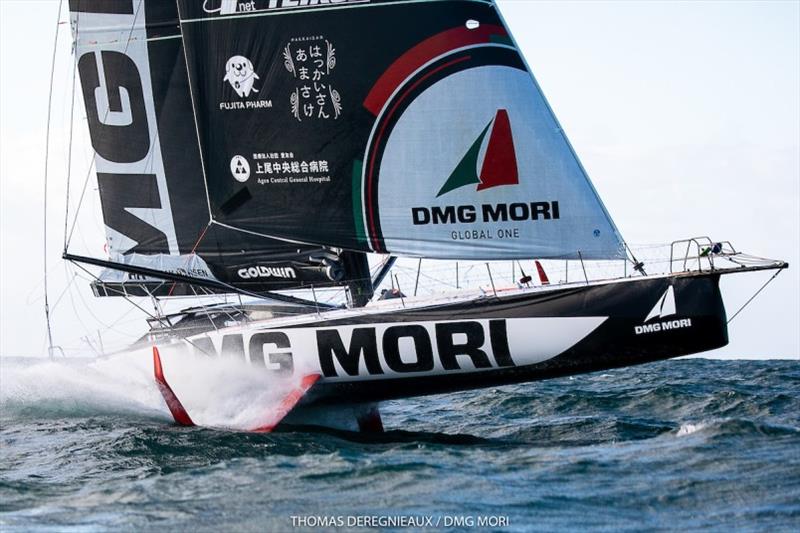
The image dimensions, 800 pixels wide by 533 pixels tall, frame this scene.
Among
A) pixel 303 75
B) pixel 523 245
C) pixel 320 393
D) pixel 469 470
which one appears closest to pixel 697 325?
pixel 523 245

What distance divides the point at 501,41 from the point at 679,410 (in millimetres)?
5358

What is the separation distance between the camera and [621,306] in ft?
42.6

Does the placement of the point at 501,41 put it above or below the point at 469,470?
above

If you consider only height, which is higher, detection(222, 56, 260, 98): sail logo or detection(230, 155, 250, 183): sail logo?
detection(222, 56, 260, 98): sail logo

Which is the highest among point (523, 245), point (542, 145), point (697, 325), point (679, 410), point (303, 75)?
point (303, 75)

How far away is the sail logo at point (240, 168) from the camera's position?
1505cm

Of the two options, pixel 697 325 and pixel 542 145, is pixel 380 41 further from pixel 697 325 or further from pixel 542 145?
pixel 697 325

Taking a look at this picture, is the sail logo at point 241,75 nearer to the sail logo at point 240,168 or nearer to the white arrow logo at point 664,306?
the sail logo at point 240,168

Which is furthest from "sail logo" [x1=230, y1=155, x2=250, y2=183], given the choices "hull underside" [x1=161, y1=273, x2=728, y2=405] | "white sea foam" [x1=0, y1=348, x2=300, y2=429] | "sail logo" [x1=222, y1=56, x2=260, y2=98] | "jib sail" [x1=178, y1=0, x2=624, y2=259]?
"white sea foam" [x1=0, y1=348, x2=300, y2=429]

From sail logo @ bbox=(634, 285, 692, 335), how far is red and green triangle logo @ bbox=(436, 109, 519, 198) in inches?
87.5

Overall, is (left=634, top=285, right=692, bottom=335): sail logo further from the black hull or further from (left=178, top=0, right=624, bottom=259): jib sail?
(left=178, top=0, right=624, bottom=259): jib sail

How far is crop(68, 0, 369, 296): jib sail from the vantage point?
16016mm

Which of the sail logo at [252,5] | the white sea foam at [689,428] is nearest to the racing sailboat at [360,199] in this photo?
the sail logo at [252,5]

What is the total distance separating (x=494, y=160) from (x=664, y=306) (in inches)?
104
